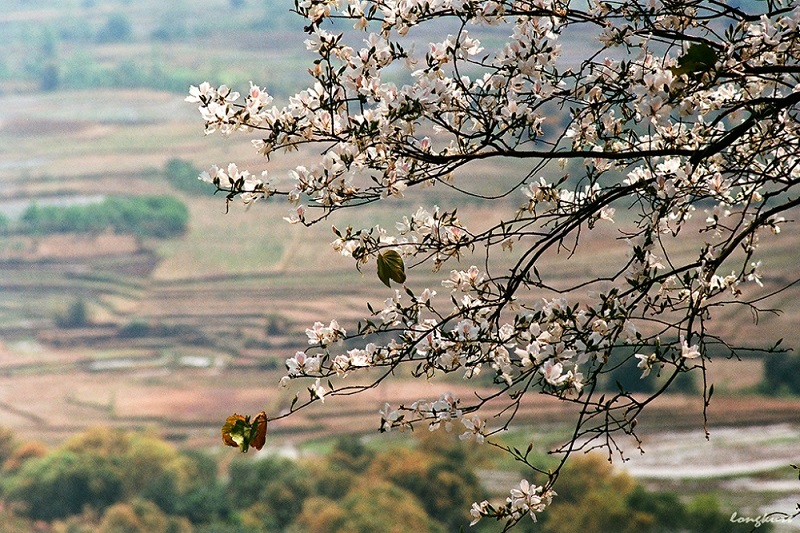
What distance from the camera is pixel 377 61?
2.12 metres

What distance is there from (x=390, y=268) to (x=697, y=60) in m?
0.67

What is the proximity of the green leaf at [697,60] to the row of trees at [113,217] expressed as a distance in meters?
34.7

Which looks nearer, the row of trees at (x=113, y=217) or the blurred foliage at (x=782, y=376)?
the blurred foliage at (x=782, y=376)

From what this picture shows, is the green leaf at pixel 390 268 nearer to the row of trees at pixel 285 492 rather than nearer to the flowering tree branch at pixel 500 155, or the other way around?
the flowering tree branch at pixel 500 155

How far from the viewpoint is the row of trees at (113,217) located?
35969 mm

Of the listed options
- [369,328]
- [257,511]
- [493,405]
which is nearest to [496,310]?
[369,328]

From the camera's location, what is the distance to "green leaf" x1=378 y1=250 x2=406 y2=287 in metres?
2.08

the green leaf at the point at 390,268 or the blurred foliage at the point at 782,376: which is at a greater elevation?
the blurred foliage at the point at 782,376

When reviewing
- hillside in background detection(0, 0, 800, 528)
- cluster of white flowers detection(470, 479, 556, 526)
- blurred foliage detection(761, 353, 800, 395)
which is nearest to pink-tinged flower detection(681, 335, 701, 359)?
cluster of white flowers detection(470, 479, 556, 526)

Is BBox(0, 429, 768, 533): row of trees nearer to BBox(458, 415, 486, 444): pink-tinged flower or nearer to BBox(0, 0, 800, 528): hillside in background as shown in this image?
BBox(0, 0, 800, 528): hillside in background

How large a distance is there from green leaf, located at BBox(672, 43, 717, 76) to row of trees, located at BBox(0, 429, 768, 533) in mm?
20414

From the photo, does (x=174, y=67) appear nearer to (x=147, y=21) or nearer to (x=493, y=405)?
(x=147, y=21)

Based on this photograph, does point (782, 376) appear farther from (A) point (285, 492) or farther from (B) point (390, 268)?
(B) point (390, 268)

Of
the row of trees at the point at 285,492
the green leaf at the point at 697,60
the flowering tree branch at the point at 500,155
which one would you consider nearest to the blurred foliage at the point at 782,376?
the row of trees at the point at 285,492
